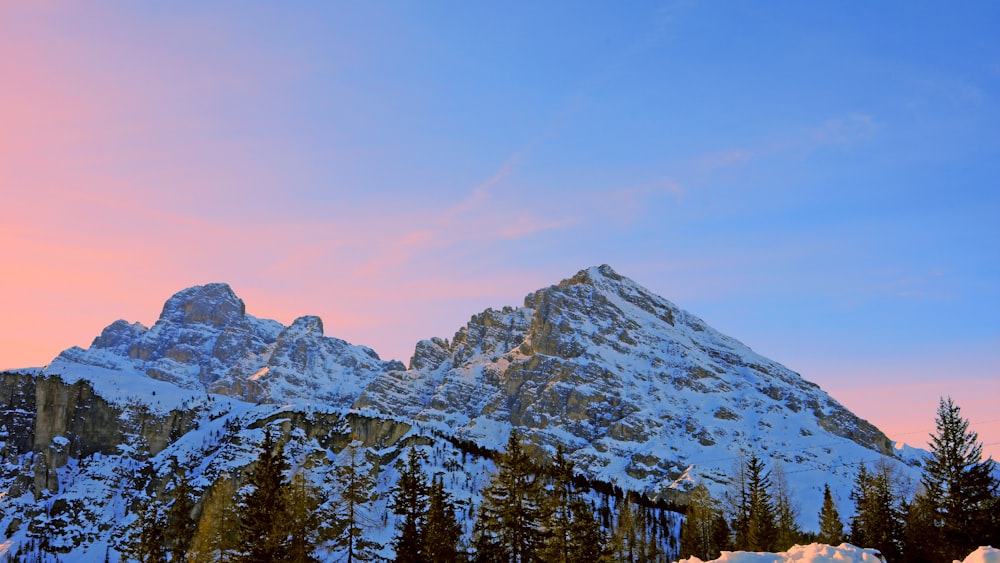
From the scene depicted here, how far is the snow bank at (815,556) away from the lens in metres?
16.6

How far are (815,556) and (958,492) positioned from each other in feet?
129

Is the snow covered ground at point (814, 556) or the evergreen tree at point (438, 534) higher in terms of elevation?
the snow covered ground at point (814, 556)

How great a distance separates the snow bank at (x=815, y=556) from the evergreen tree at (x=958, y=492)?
35.9 meters

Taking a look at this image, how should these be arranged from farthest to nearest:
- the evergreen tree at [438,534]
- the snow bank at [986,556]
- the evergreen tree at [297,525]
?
the evergreen tree at [438,534] → the evergreen tree at [297,525] → the snow bank at [986,556]

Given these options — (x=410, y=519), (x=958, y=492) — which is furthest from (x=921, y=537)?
(x=410, y=519)

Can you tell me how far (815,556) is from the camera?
55.1 feet

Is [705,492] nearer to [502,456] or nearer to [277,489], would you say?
[502,456]

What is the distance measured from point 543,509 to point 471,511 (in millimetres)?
142644

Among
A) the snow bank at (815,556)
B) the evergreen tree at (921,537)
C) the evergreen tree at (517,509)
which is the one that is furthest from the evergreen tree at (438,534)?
the snow bank at (815,556)

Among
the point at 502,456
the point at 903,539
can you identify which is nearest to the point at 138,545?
the point at 502,456

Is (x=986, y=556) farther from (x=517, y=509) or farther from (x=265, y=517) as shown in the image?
(x=265, y=517)

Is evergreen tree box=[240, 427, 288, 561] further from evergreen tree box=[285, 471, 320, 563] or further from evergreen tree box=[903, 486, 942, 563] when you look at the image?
evergreen tree box=[903, 486, 942, 563]

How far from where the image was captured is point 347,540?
Result: 2157 inches

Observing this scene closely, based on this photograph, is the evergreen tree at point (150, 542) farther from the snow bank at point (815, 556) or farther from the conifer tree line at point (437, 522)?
the snow bank at point (815, 556)
